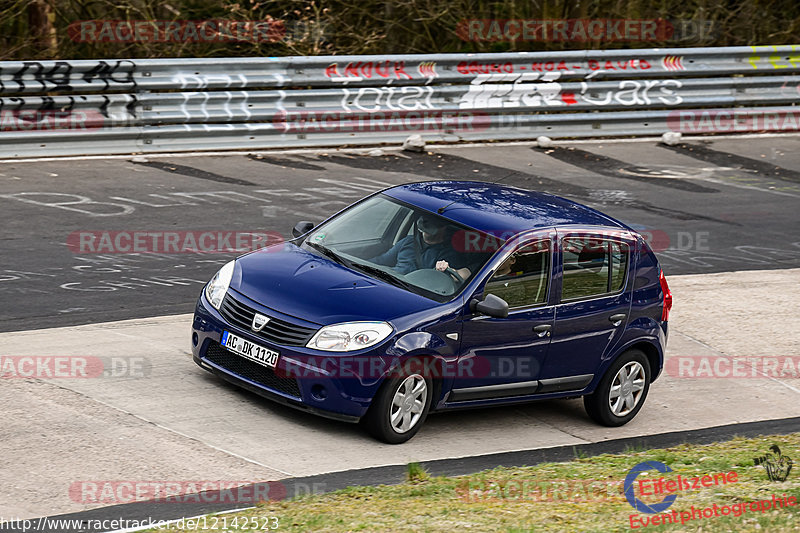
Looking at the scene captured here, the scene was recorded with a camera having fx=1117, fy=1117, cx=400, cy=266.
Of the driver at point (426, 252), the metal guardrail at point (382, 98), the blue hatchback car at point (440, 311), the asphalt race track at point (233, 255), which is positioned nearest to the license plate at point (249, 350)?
the blue hatchback car at point (440, 311)

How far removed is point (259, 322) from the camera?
25.2 feet

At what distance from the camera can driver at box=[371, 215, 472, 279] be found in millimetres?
8133

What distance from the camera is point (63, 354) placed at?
28.3 ft

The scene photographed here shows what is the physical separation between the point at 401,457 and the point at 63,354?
290 centimetres

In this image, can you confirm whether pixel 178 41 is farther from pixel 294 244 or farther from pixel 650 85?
pixel 294 244

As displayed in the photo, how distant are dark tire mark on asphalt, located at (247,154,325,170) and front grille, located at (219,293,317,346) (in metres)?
9.03

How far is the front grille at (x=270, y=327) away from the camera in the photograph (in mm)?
7508

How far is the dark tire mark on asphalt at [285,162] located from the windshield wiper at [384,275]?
8768 millimetres

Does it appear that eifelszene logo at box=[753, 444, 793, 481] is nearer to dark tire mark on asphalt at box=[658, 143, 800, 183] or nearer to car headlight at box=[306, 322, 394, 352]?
car headlight at box=[306, 322, 394, 352]

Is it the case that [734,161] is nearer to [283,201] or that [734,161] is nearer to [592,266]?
[283,201]

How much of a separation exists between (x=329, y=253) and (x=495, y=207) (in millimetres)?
1352

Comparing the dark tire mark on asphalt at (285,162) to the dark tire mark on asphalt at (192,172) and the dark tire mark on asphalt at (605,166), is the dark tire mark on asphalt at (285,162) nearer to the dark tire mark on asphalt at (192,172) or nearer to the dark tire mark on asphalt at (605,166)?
the dark tire mark on asphalt at (192,172)

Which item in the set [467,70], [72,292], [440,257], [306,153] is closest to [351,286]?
[440,257]

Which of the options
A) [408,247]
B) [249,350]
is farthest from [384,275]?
[249,350]
